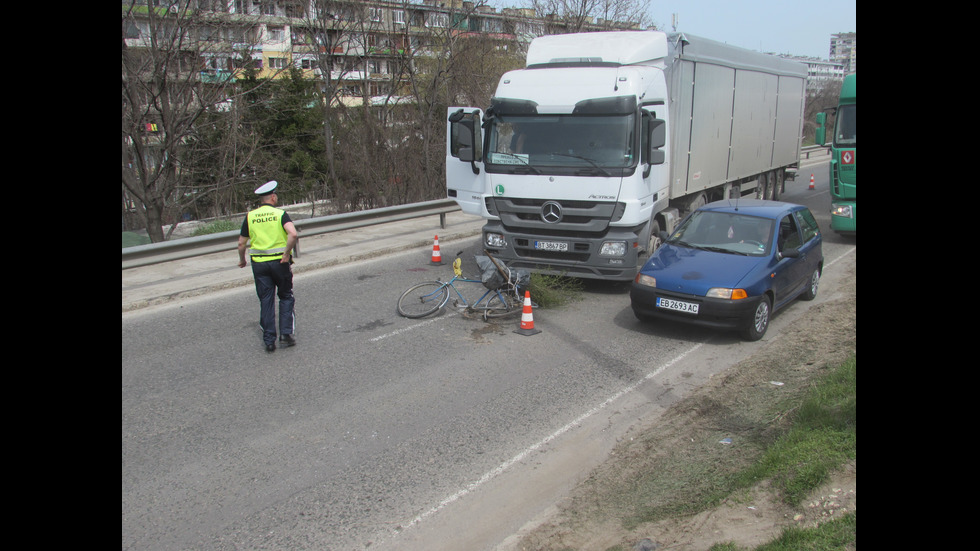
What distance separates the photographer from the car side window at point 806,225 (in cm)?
991

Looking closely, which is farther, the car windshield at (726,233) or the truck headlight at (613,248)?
the truck headlight at (613,248)

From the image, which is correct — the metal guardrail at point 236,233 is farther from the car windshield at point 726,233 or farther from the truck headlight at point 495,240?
the car windshield at point 726,233

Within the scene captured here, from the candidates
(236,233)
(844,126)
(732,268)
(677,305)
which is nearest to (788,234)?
(732,268)

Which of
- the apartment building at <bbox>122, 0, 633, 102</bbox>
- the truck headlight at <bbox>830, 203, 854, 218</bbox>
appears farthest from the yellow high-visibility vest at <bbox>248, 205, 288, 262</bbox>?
the truck headlight at <bbox>830, 203, 854, 218</bbox>

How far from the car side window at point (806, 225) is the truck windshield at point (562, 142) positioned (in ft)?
8.49

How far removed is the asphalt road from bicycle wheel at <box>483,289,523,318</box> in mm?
234

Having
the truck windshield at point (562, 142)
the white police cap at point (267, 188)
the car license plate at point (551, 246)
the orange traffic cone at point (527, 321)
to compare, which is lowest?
the orange traffic cone at point (527, 321)

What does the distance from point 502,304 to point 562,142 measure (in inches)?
108

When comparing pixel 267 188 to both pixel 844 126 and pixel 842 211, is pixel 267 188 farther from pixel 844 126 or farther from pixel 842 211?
pixel 844 126

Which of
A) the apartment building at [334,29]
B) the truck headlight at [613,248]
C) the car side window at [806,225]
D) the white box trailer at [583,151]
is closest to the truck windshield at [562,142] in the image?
the white box trailer at [583,151]

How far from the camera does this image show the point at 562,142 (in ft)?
34.0

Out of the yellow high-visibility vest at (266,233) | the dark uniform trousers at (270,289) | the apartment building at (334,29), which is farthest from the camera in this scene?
the apartment building at (334,29)
